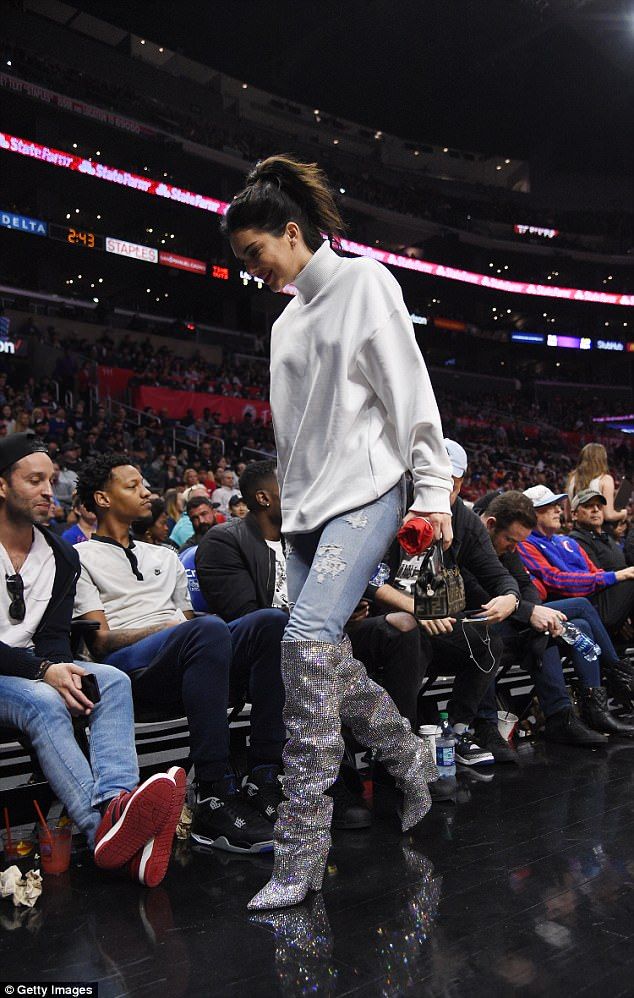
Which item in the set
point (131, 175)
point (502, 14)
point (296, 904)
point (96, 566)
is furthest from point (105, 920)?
point (502, 14)

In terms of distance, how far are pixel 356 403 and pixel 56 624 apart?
120cm

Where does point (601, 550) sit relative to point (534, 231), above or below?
below

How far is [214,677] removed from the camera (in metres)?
2.37

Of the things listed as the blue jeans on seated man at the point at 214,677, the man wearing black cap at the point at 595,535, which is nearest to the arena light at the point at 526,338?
the man wearing black cap at the point at 595,535

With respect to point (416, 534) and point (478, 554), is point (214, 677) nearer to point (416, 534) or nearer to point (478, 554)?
point (416, 534)

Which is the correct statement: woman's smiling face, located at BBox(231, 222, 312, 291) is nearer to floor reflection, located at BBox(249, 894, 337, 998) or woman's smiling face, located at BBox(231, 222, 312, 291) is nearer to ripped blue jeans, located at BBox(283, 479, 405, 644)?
ripped blue jeans, located at BBox(283, 479, 405, 644)

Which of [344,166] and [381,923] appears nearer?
[381,923]

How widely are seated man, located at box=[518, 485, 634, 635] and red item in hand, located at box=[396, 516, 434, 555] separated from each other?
7.13 ft

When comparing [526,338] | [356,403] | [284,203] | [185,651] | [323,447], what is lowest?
[185,651]

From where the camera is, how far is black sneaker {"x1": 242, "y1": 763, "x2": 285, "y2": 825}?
2.40 m

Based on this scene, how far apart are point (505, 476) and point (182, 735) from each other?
55.9 feet

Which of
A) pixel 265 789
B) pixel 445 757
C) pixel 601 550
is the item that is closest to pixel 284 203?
pixel 265 789

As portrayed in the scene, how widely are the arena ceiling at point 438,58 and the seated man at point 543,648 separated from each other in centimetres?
2381

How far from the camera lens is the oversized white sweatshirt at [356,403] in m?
1.96
